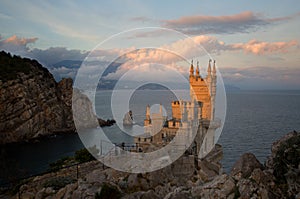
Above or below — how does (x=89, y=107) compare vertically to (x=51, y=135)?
above

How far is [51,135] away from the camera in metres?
67.8

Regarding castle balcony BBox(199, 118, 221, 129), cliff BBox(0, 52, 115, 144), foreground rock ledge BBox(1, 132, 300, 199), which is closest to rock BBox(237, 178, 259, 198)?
foreground rock ledge BBox(1, 132, 300, 199)

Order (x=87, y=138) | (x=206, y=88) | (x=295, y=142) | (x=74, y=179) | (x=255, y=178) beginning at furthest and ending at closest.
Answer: (x=87, y=138)
(x=206, y=88)
(x=74, y=179)
(x=295, y=142)
(x=255, y=178)

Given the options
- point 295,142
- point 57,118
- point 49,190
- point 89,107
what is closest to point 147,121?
point 49,190

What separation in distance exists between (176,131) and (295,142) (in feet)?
42.3

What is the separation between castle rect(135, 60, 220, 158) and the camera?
2047cm

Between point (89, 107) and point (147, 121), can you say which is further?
point (89, 107)

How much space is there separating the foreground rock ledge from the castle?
5179 millimetres

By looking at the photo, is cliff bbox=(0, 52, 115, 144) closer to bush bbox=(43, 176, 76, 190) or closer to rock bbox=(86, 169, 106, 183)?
bush bbox=(43, 176, 76, 190)

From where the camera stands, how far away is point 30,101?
65.9m

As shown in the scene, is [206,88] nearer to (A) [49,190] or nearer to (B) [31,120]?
(A) [49,190]

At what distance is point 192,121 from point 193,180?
9316mm

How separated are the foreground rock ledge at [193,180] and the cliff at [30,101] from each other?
52.6 m

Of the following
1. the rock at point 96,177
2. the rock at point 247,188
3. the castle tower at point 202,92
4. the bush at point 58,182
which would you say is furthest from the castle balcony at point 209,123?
the rock at point 247,188
